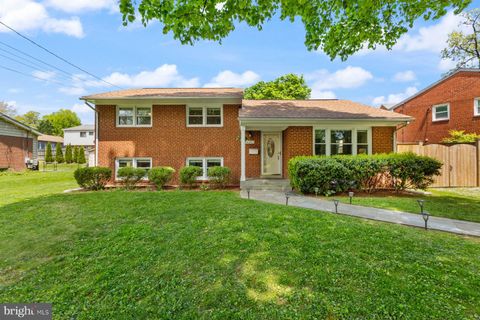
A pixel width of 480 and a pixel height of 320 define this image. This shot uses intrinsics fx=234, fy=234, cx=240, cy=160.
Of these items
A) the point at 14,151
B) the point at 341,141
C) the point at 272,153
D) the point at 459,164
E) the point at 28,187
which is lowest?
the point at 28,187

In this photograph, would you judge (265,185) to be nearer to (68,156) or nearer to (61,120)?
(68,156)

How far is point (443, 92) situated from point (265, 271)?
21777 mm

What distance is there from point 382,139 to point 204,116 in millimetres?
8914

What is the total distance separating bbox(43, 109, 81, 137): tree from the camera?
66.8 m

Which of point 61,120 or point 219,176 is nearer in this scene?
point 219,176

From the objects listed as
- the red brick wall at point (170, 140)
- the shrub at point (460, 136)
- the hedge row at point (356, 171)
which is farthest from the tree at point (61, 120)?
the shrub at point (460, 136)

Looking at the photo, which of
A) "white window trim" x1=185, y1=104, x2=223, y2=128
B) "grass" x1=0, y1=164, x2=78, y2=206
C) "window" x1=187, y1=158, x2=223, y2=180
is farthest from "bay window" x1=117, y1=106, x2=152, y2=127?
"grass" x1=0, y1=164, x2=78, y2=206

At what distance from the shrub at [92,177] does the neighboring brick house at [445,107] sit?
21.3 meters

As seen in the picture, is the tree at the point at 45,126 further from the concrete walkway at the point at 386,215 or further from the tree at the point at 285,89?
the concrete walkway at the point at 386,215

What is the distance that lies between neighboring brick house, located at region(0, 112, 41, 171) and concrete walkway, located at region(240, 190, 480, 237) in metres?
24.9

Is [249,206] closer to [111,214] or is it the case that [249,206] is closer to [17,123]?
[111,214]

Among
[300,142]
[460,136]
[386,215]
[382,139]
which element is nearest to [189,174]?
[300,142]

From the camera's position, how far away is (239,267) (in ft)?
11.3

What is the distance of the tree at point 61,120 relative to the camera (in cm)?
6681
